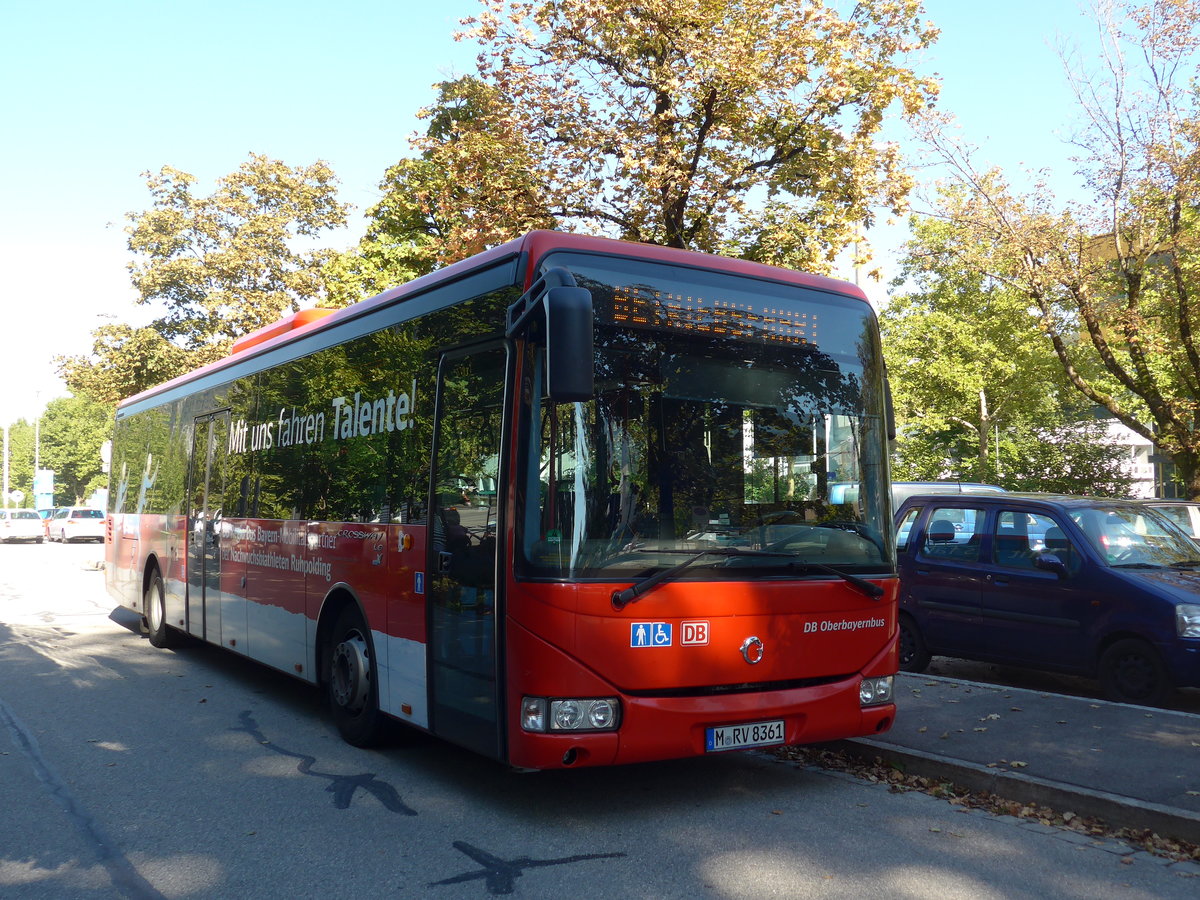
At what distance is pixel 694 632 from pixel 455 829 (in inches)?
63.0

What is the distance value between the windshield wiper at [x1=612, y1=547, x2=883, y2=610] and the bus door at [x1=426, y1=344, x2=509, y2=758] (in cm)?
71

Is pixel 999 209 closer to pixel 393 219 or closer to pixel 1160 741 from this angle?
pixel 393 219

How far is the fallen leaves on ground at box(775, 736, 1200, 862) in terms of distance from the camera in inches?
213

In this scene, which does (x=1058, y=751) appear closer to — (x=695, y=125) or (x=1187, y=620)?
(x=1187, y=620)

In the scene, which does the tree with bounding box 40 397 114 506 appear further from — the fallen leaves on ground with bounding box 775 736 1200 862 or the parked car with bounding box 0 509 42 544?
the fallen leaves on ground with bounding box 775 736 1200 862

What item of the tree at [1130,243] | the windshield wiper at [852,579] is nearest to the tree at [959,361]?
the tree at [1130,243]

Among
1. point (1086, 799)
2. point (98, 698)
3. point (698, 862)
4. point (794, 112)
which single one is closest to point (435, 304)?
point (698, 862)

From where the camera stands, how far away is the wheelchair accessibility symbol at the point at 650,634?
216 inches

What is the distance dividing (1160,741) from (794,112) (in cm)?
1060

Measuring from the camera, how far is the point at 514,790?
6.47 metres

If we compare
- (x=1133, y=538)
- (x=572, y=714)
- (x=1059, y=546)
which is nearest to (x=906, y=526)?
(x=1059, y=546)

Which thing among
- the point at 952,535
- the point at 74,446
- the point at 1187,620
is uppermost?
the point at 74,446

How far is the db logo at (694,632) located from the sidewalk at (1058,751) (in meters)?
1.97

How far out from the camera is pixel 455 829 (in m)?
5.70
